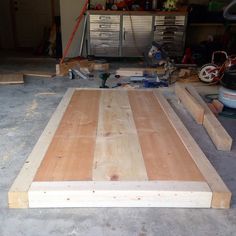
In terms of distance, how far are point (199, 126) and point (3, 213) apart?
1759 mm

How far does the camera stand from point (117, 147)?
1.89 meters

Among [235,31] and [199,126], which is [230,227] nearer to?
[199,126]

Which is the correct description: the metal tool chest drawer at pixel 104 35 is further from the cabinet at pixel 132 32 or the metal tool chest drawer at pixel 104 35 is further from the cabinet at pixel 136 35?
the cabinet at pixel 136 35

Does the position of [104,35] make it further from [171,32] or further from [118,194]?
[118,194]

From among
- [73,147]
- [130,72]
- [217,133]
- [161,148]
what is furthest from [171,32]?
[73,147]

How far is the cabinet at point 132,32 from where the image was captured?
18.0 feet

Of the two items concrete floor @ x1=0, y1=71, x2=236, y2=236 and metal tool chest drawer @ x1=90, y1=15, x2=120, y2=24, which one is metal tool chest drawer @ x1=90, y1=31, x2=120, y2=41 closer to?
metal tool chest drawer @ x1=90, y1=15, x2=120, y2=24

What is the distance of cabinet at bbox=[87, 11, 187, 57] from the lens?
5473mm

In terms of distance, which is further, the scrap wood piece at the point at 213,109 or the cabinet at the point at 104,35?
the cabinet at the point at 104,35

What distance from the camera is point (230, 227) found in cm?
141

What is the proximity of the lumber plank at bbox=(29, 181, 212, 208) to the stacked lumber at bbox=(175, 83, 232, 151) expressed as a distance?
2.56ft

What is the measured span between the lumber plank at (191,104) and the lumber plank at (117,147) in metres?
0.63

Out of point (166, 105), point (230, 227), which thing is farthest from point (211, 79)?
point (230, 227)

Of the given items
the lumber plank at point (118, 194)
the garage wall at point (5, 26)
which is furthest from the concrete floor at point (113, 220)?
the garage wall at point (5, 26)
